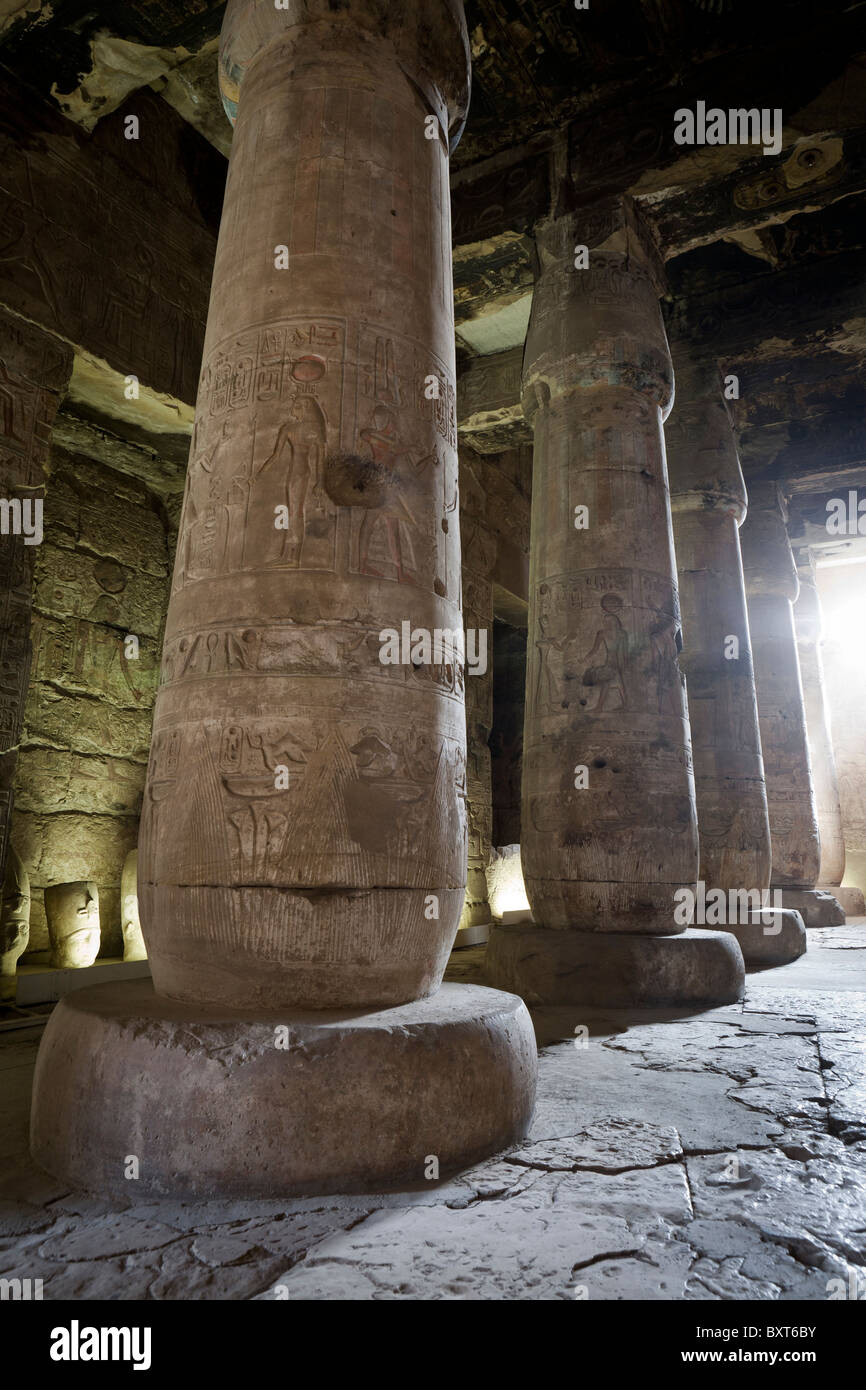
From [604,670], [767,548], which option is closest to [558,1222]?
[604,670]

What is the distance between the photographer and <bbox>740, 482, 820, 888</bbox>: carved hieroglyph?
9.51 metres

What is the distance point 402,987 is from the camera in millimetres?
2211

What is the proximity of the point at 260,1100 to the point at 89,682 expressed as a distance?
4.95 meters

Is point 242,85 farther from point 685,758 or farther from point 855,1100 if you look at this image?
point 855,1100

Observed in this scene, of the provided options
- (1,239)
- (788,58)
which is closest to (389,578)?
(1,239)

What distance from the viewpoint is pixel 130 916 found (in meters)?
5.93

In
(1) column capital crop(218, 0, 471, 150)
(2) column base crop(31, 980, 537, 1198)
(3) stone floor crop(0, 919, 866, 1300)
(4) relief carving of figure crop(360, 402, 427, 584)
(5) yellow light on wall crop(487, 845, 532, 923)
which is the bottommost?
(3) stone floor crop(0, 919, 866, 1300)

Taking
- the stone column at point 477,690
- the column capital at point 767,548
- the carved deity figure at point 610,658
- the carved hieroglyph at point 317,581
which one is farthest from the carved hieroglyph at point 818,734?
the carved hieroglyph at point 317,581

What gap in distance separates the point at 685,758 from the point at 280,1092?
337cm

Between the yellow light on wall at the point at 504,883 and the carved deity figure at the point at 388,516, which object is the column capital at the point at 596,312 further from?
the yellow light on wall at the point at 504,883

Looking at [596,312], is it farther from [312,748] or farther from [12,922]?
[12,922]

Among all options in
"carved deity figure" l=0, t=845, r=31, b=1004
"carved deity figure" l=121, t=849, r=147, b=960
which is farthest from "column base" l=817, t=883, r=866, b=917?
"carved deity figure" l=0, t=845, r=31, b=1004

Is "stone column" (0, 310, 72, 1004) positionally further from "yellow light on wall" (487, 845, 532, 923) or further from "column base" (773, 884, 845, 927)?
"column base" (773, 884, 845, 927)

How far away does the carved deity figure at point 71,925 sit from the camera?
5.25 metres
